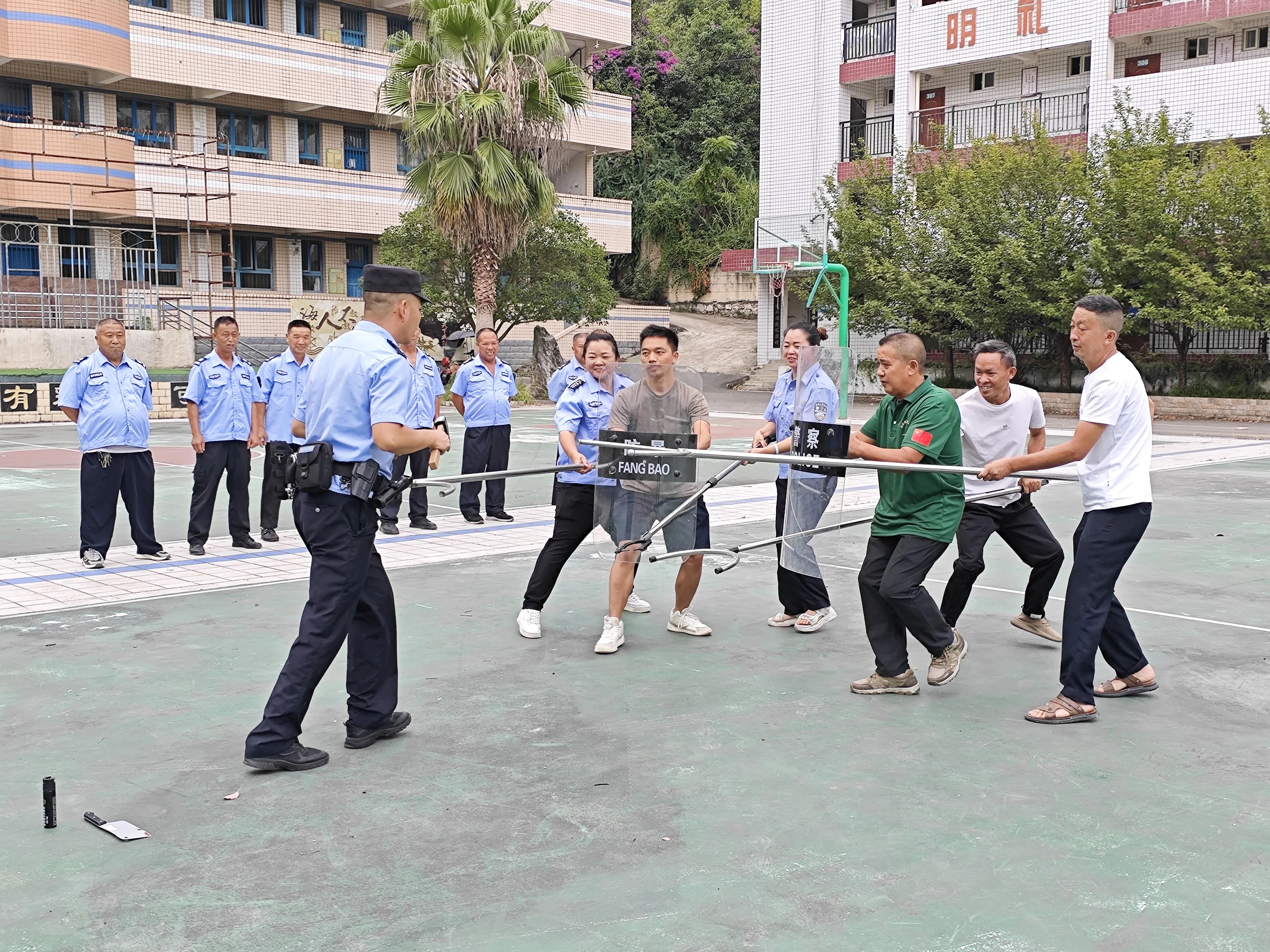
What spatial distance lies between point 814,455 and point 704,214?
4410cm

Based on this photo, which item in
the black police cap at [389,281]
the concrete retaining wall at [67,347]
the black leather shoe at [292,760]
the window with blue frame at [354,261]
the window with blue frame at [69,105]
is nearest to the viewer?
the black leather shoe at [292,760]

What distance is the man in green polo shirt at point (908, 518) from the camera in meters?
A: 5.72

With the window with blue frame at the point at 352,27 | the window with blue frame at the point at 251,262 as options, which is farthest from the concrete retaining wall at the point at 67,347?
the window with blue frame at the point at 352,27

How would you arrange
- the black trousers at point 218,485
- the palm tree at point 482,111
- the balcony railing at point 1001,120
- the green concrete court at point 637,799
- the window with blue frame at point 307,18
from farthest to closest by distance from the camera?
the window with blue frame at point 307,18 → the balcony railing at point 1001,120 → the palm tree at point 482,111 → the black trousers at point 218,485 → the green concrete court at point 637,799

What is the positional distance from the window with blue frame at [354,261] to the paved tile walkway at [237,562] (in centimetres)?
2768

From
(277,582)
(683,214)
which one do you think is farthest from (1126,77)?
(277,582)

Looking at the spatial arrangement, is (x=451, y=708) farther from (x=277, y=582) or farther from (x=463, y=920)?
(x=277, y=582)

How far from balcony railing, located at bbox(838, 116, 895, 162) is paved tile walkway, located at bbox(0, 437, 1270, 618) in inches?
1048

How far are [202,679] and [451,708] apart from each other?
1335 millimetres

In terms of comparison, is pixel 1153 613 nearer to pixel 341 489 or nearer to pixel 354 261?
pixel 341 489

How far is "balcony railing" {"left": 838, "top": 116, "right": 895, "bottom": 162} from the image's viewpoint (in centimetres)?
3725

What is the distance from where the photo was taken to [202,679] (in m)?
6.02

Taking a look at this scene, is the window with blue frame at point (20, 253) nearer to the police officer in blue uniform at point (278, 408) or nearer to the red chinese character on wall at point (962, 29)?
the police officer in blue uniform at point (278, 408)

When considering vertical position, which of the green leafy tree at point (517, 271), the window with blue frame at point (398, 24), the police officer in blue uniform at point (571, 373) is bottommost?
the police officer in blue uniform at point (571, 373)
